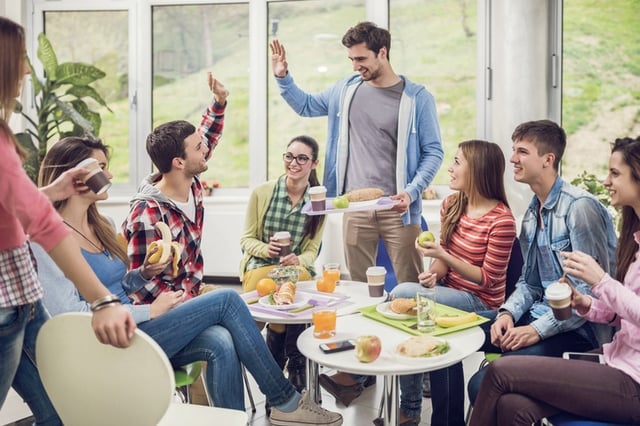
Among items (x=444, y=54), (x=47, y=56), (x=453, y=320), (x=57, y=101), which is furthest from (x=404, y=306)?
(x=47, y=56)

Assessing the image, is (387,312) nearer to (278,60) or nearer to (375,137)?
(375,137)

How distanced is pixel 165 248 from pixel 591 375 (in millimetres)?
1373

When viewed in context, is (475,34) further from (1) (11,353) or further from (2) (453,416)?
(1) (11,353)

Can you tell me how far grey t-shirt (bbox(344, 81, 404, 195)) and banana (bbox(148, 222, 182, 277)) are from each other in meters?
1.26

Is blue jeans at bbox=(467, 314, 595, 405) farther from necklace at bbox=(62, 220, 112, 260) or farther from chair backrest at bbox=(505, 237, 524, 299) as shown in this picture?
necklace at bbox=(62, 220, 112, 260)

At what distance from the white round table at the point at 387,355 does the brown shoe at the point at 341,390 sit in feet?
2.92

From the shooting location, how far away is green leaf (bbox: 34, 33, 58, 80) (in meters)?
5.11

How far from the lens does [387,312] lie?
7.61ft

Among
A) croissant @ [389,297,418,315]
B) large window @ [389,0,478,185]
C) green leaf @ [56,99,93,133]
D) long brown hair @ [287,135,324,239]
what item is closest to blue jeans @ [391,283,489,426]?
croissant @ [389,297,418,315]

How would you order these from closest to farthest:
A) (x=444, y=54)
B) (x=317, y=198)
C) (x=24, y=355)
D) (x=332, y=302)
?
(x=24, y=355) → (x=332, y=302) → (x=317, y=198) → (x=444, y=54)

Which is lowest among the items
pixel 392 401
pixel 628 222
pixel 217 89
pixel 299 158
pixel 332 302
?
pixel 392 401

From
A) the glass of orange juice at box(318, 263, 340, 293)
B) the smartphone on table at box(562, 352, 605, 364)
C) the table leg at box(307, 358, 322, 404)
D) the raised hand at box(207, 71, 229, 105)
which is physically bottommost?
the table leg at box(307, 358, 322, 404)

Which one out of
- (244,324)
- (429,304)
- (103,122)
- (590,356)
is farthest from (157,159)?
(103,122)

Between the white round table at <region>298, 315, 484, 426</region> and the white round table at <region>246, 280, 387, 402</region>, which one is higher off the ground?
the white round table at <region>246, 280, 387, 402</region>
